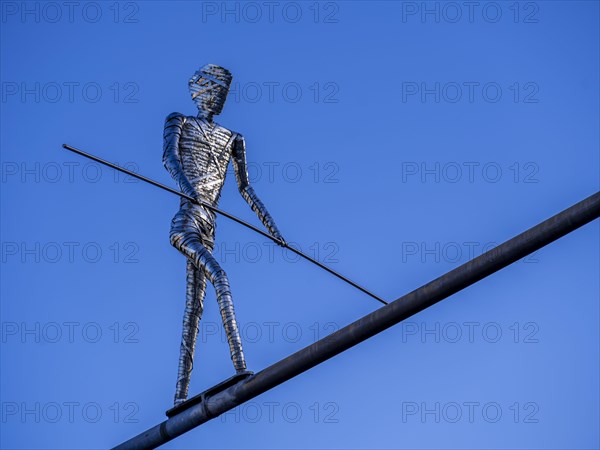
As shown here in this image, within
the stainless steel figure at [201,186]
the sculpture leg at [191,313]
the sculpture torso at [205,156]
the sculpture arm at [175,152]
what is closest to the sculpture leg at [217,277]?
the stainless steel figure at [201,186]

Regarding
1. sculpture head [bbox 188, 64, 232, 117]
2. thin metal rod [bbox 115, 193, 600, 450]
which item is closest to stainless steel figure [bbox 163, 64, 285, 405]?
sculpture head [bbox 188, 64, 232, 117]

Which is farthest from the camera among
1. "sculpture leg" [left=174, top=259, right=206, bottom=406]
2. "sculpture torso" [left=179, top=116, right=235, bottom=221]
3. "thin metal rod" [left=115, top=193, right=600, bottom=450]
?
"sculpture torso" [left=179, top=116, right=235, bottom=221]

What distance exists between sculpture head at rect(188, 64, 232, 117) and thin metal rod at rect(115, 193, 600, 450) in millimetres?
4530

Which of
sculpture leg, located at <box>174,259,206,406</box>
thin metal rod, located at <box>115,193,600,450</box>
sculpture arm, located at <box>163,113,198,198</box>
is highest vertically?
sculpture arm, located at <box>163,113,198,198</box>

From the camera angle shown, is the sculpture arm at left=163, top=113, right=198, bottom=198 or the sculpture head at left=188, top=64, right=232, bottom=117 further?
the sculpture head at left=188, top=64, right=232, bottom=117

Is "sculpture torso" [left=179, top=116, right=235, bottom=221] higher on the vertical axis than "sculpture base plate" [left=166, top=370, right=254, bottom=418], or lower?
higher

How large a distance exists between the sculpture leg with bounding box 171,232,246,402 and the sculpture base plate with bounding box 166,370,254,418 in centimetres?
42

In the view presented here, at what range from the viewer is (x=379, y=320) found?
493 inches

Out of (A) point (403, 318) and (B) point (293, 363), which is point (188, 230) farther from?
(A) point (403, 318)

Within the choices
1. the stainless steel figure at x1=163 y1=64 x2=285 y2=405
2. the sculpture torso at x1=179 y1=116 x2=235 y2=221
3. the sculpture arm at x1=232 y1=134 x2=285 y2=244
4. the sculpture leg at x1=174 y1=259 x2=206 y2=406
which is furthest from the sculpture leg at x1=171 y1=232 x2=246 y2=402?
the sculpture arm at x1=232 y1=134 x2=285 y2=244

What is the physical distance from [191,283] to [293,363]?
12.7ft

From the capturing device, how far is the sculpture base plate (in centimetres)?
1480

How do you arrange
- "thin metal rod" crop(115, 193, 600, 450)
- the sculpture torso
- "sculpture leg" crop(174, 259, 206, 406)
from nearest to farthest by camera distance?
"thin metal rod" crop(115, 193, 600, 450) < "sculpture leg" crop(174, 259, 206, 406) < the sculpture torso

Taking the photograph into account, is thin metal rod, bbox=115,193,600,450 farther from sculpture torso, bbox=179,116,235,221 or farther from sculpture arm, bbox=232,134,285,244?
sculpture arm, bbox=232,134,285,244
